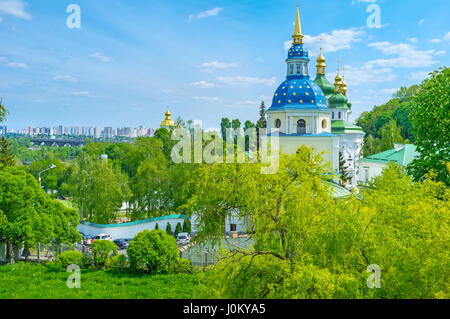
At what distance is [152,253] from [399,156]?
27655 mm

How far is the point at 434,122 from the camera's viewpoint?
16.2 meters

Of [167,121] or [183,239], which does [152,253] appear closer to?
[183,239]

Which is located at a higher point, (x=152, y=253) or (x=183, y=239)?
(x=152, y=253)

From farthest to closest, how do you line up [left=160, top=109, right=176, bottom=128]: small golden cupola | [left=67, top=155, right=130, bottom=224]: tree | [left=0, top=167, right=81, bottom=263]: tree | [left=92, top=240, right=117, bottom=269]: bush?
[left=160, top=109, right=176, bottom=128]: small golden cupola, [left=67, top=155, right=130, bottom=224]: tree, [left=92, top=240, right=117, bottom=269]: bush, [left=0, top=167, right=81, bottom=263]: tree

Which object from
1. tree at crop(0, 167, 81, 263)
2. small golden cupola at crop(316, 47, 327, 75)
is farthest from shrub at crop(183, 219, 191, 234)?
small golden cupola at crop(316, 47, 327, 75)

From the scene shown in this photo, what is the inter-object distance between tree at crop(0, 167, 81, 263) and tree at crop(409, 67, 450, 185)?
1673cm

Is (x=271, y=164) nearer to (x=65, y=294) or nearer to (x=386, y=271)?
(x=386, y=271)

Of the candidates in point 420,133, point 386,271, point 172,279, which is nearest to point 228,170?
point 386,271

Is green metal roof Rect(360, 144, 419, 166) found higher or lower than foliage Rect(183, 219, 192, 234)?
higher

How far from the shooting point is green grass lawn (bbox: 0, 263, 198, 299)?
46.8ft

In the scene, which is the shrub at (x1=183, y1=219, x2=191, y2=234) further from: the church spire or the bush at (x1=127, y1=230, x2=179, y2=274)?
the church spire

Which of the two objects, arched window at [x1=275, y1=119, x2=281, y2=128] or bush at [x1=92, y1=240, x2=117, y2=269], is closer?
bush at [x1=92, y1=240, x2=117, y2=269]

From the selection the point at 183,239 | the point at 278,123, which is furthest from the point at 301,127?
the point at 183,239

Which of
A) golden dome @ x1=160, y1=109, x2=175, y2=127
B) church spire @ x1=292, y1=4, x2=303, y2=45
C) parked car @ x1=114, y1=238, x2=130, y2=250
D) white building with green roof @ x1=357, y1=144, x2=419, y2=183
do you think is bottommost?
parked car @ x1=114, y1=238, x2=130, y2=250
